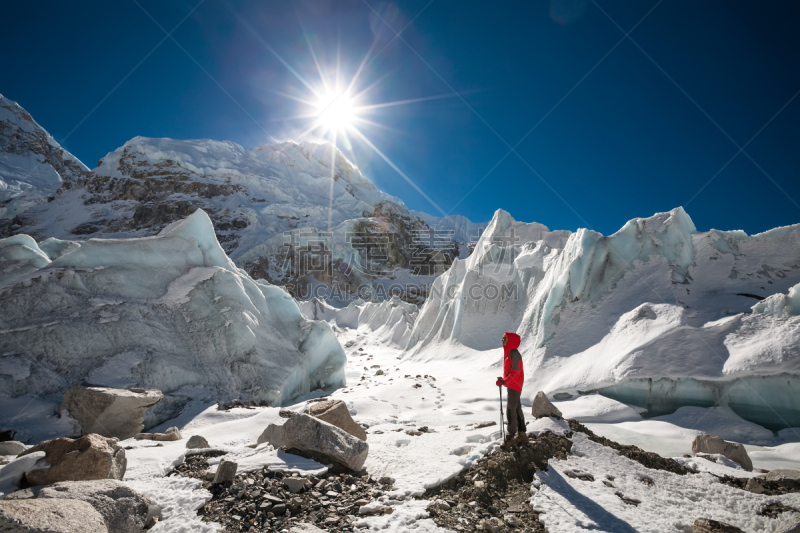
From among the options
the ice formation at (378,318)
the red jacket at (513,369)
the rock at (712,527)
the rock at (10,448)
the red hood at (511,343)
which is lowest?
the rock at (712,527)

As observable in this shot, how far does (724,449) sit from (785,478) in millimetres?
1137

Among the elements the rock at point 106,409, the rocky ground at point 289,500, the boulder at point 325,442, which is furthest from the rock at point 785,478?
the rock at point 106,409

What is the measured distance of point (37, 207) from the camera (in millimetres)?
87375

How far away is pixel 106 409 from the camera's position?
628cm

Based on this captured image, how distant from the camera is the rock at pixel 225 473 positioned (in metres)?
3.72

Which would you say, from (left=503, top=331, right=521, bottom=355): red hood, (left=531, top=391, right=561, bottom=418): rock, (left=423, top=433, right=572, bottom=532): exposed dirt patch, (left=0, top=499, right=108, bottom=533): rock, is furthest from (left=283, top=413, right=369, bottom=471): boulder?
(left=531, top=391, right=561, bottom=418): rock

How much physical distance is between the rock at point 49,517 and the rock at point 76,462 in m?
1.01

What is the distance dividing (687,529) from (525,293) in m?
13.0

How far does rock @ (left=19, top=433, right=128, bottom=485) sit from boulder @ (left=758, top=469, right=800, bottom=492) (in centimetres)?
707

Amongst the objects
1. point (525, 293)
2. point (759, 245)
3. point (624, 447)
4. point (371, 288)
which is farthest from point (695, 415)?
point (371, 288)

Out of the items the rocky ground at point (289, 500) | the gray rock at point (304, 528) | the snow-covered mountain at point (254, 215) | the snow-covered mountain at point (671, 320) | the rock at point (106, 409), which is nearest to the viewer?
the gray rock at point (304, 528)

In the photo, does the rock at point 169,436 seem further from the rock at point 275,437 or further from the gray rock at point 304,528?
the gray rock at point 304,528

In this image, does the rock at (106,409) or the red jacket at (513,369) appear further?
the rock at (106,409)

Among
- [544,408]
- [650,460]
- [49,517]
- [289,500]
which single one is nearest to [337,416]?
[289,500]
